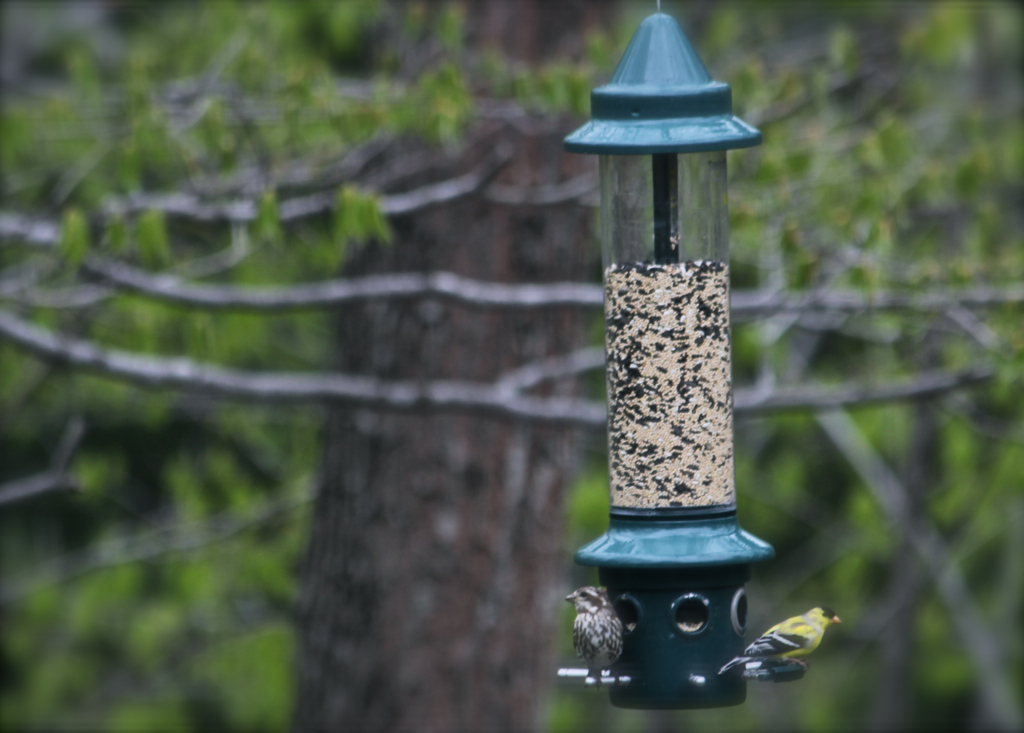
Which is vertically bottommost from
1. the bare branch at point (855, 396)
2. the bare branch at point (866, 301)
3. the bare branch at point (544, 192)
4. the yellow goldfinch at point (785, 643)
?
the yellow goldfinch at point (785, 643)

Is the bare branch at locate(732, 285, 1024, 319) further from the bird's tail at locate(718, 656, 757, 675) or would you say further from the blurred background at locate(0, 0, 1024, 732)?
the bird's tail at locate(718, 656, 757, 675)

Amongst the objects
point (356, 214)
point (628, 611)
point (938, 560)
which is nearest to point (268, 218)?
point (356, 214)

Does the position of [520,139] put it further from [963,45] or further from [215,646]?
[215,646]

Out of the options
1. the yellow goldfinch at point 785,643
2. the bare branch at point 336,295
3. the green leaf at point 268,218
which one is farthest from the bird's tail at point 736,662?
the green leaf at point 268,218

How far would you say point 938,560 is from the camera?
7.26 meters

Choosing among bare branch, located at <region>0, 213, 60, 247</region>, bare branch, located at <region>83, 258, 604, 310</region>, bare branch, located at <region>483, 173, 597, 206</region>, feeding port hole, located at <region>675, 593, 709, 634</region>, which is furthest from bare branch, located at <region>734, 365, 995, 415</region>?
bare branch, located at <region>0, 213, 60, 247</region>

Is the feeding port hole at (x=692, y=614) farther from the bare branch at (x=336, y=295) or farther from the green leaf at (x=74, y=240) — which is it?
the green leaf at (x=74, y=240)

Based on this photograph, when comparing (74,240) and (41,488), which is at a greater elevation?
(74,240)

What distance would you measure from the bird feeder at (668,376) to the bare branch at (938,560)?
323 centimetres

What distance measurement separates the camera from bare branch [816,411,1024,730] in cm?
699

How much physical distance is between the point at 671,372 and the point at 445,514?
200cm

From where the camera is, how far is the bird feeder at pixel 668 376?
10.0 ft

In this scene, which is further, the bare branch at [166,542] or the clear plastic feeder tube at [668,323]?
the bare branch at [166,542]

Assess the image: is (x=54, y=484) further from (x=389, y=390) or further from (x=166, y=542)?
Answer: (x=166, y=542)
